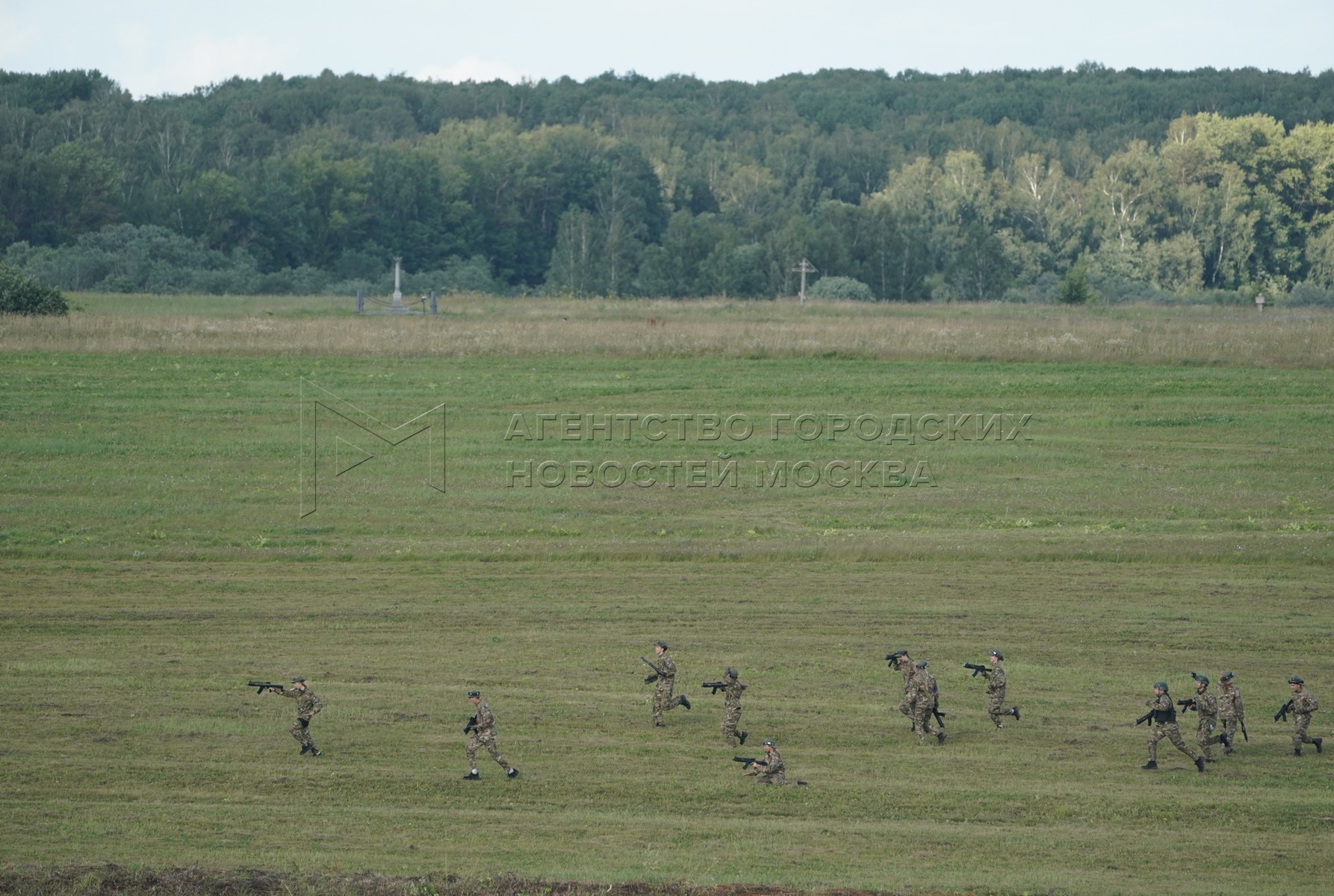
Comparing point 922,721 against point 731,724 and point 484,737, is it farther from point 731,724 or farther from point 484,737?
point 484,737

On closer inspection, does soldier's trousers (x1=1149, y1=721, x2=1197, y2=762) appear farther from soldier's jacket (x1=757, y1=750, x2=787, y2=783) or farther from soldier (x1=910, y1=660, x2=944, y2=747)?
soldier's jacket (x1=757, y1=750, x2=787, y2=783)

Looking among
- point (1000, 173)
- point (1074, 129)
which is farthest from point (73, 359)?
point (1074, 129)

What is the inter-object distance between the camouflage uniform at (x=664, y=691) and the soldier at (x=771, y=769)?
1.88 metres

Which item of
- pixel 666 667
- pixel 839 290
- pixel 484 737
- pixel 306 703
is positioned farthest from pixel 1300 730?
pixel 839 290

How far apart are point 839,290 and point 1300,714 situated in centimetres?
8054

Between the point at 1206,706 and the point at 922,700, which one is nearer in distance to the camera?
the point at 1206,706

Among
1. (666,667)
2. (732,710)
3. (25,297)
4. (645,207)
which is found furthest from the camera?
(645,207)

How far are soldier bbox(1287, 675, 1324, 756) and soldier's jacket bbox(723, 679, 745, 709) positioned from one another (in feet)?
20.2

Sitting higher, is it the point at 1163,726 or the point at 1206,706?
the point at 1206,706

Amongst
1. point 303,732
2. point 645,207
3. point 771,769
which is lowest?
point 303,732

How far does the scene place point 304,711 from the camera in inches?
594

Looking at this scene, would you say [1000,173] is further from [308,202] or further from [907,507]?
[907,507]

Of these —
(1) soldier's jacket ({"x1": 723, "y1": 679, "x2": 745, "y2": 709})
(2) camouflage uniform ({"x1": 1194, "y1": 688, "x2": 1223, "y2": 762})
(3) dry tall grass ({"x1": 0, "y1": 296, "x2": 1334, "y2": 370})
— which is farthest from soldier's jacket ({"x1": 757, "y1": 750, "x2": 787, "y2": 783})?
(3) dry tall grass ({"x1": 0, "y1": 296, "x2": 1334, "y2": 370})

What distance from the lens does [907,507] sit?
1182 inches
